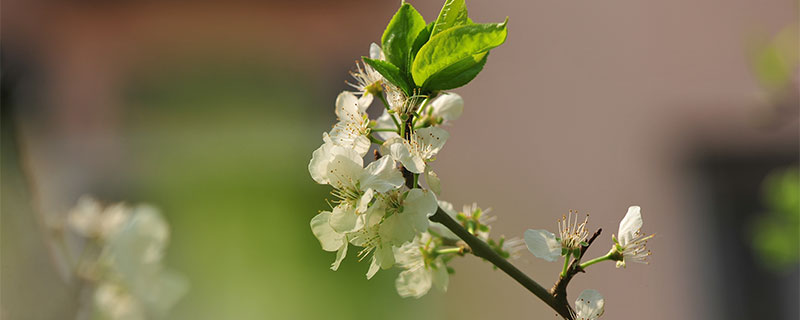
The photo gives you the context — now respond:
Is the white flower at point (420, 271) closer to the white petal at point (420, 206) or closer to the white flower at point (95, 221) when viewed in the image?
the white petal at point (420, 206)

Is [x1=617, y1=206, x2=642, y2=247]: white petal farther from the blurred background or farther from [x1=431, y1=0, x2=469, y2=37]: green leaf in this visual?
the blurred background

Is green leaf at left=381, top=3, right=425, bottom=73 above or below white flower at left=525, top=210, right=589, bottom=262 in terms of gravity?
above

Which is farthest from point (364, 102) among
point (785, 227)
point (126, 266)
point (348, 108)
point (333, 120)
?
point (333, 120)

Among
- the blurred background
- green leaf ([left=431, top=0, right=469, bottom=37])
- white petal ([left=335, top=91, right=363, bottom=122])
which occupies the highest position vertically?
the blurred background

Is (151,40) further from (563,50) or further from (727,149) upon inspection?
(727,149)

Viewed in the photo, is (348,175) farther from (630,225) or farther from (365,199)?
(630,225)

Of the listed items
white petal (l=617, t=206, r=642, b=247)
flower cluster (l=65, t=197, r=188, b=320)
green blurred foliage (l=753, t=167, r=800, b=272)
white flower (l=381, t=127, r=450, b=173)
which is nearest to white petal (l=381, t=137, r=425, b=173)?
white flower (l=381, t=127, r=450, b=173)

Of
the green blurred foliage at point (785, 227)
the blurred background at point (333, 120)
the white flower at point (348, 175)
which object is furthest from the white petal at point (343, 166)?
the blurred background at point (333, 120)
